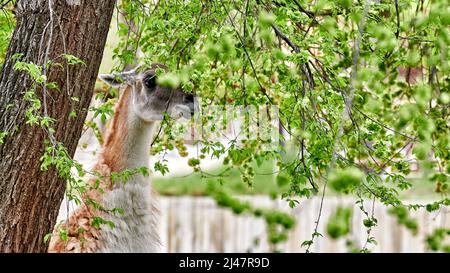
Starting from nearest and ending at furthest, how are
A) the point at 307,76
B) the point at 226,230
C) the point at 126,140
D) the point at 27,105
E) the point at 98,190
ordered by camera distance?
the point at 27,105 → the point at 307,76 → the point at 98,190 → the point at 126,140 → the point at 226,230

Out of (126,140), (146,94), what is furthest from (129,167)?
(146,94)

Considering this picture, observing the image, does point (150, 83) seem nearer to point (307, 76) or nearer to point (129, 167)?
point (129, 167)

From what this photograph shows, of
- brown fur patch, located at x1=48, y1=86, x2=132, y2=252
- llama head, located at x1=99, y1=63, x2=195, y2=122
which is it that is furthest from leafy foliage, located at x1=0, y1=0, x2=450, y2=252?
llama head, located at x1=99, y1=63, x2=195, y2=122

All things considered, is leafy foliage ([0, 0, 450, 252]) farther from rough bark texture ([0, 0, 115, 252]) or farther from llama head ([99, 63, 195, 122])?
llama head ([99, 63, 195, 122])

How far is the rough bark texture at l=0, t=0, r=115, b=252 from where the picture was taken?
3.59 meters

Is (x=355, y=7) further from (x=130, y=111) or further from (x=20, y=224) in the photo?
(x=130, y=111)

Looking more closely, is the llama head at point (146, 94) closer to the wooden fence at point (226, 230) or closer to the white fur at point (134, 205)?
the white fur at point (134, 205)

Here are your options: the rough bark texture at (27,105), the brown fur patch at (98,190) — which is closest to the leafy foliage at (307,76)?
the rough bark texture at (27,105)

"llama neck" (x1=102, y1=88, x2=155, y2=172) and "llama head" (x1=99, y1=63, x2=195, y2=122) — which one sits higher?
"llama head" (x1=99, y1=63, x2=195, y2=122)

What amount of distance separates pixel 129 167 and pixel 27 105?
2.10m

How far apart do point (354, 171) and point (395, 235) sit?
6.94 metres

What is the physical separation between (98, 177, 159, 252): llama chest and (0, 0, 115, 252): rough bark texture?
1574 millimetres

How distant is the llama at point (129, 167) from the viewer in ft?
17.3

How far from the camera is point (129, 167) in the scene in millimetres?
5594
